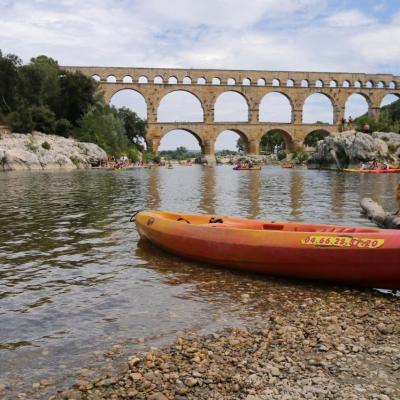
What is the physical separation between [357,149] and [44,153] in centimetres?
2875

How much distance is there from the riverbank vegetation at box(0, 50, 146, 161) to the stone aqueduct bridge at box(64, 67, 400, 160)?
14455 mm

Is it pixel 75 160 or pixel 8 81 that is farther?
pixel 8 81

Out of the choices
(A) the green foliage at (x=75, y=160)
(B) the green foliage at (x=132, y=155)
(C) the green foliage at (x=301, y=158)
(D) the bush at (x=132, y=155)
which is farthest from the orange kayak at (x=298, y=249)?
(C) the green foliage at (x=301, y=158)

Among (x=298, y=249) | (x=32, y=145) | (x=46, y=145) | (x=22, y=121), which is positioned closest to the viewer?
(x=298, y=249)

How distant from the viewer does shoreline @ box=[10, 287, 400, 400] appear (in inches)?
127

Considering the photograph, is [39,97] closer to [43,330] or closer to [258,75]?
[258,75]

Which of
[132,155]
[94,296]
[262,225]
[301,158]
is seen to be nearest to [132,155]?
[132,155]

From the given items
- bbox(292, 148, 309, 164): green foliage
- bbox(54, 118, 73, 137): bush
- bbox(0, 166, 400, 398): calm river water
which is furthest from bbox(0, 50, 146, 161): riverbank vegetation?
bbox(0, 166, 400, 398): calm river water

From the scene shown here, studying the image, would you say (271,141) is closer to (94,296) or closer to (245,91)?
(245,91)

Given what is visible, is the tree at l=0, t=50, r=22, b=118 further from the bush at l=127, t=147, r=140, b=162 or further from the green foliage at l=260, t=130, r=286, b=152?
the green foliage at l=260, t=130, r=286, b=152

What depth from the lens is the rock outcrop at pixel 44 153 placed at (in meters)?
39.9

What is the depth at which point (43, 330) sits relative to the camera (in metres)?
4.44

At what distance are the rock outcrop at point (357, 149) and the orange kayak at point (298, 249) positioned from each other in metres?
35.8

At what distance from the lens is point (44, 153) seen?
1673 inches
